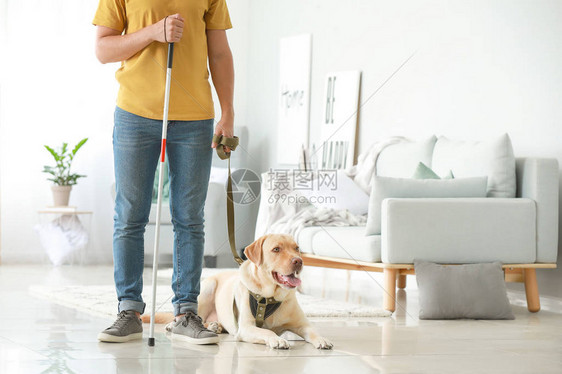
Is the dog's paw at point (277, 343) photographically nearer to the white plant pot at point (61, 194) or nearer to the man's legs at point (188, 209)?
the man's legs at point (188, 209)

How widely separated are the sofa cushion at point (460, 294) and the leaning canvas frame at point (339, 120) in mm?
2028

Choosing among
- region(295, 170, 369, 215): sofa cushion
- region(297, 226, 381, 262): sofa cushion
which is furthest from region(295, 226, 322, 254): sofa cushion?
region(295, 170, 369, 215): sofa cushion

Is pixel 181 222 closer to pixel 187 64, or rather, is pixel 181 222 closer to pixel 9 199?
pixel 187 64

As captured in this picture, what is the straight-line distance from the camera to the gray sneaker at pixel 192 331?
7.91 feet

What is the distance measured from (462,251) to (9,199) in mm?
3916

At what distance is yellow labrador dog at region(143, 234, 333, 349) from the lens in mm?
2426

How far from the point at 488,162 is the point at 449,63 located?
1.00 metres

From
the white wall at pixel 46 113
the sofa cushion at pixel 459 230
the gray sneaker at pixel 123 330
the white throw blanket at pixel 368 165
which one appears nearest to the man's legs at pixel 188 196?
the gray sneaker at pixel 123 330

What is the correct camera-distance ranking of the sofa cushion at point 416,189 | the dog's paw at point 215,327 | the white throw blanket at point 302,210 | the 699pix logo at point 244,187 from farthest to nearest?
1. the 699pix logo at point 244,187
2. the white throw blanket at point 302,210
3. the sofa cushion at point 416,189
4. the dog's paw at point 215,327

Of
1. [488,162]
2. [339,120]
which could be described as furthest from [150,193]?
[339,120]

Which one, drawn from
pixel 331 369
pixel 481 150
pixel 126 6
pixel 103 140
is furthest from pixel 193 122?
pixel 103 140

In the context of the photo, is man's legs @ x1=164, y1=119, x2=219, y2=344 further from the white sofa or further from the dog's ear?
the white sofa

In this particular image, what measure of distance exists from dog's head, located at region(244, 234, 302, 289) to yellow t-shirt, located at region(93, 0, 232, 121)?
0.45m

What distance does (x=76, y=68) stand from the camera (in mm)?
6230
